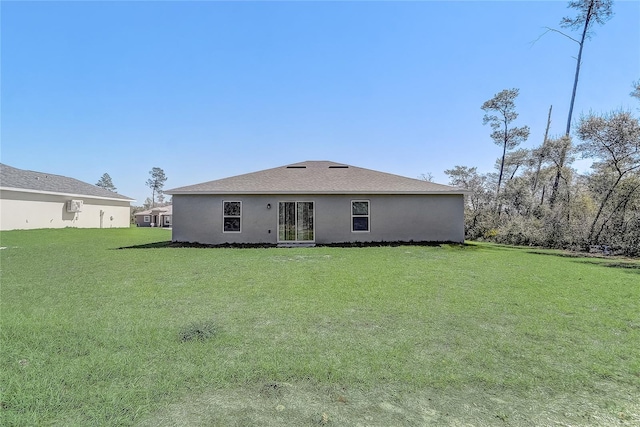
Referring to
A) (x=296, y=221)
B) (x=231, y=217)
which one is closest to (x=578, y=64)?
(x=296, y=221)

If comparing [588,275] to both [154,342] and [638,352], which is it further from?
[154,342]

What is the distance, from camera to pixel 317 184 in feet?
47.8

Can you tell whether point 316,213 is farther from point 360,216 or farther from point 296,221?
point 360,216

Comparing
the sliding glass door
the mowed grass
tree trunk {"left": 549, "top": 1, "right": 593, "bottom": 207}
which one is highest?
tree trunk {"left": 549, "top": 1, "right": 593, "bottom": 207}

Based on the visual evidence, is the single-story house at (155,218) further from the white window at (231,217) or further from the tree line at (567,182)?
the tree line at (567,182)

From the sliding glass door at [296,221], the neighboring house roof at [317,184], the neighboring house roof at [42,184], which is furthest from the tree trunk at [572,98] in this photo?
the neighboring house roof at [42,184]

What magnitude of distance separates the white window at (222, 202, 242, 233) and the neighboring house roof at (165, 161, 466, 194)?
0.68 metres

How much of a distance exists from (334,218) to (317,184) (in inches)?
68.7

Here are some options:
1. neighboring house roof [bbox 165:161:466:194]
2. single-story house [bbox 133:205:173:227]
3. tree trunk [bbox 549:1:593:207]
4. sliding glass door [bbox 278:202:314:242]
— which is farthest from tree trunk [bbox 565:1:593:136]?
single-story house [bbox 133:205:173:227]

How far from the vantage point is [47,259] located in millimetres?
9766

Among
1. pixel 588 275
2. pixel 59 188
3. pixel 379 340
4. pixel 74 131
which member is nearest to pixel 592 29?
pixel 588 275

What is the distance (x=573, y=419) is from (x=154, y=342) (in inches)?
154

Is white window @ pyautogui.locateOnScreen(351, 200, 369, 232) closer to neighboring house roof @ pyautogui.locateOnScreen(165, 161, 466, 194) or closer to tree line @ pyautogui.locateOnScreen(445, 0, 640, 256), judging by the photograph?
neighboring house roof @ pyautogui.locateOnScreen(165, 161, 466, 194)

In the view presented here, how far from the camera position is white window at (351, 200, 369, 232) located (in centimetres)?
1435
